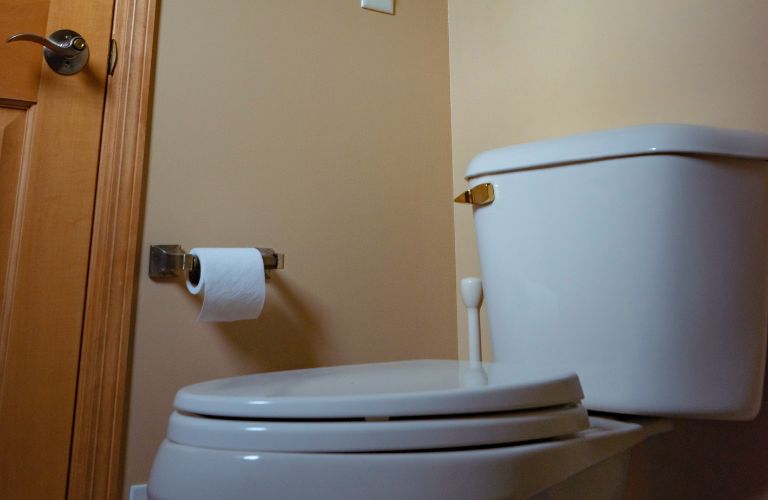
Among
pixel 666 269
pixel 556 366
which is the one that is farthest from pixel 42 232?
pixel 666 269

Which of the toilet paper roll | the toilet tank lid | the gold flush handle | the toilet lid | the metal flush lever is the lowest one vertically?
the toilet lid

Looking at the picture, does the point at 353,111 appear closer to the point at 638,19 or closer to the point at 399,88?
the point at 399,88

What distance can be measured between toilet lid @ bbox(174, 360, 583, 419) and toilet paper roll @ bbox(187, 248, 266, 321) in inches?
11.9

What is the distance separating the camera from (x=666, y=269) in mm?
738

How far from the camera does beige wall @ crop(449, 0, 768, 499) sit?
0.83 metres

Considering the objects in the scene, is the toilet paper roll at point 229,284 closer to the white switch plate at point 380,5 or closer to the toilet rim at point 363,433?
the toilet rim at point 363,433

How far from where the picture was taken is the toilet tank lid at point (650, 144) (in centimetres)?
73

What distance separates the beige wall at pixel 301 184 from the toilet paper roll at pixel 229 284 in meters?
0.10

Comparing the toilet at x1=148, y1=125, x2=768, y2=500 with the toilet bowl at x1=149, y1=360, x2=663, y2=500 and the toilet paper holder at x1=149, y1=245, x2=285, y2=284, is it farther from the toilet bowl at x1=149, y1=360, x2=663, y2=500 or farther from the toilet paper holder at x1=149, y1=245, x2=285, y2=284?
the toilet paper holder at x1=149, y1=245, x2=285, y2=284

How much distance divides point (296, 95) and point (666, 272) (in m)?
0.81

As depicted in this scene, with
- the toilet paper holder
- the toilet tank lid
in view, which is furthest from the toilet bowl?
the toilet paper holder

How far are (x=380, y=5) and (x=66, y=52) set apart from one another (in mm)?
676

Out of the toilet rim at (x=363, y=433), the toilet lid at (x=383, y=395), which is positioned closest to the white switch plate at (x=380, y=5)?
the toilet lid at (x=383, y=395)

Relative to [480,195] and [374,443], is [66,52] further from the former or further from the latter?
[374,443]
